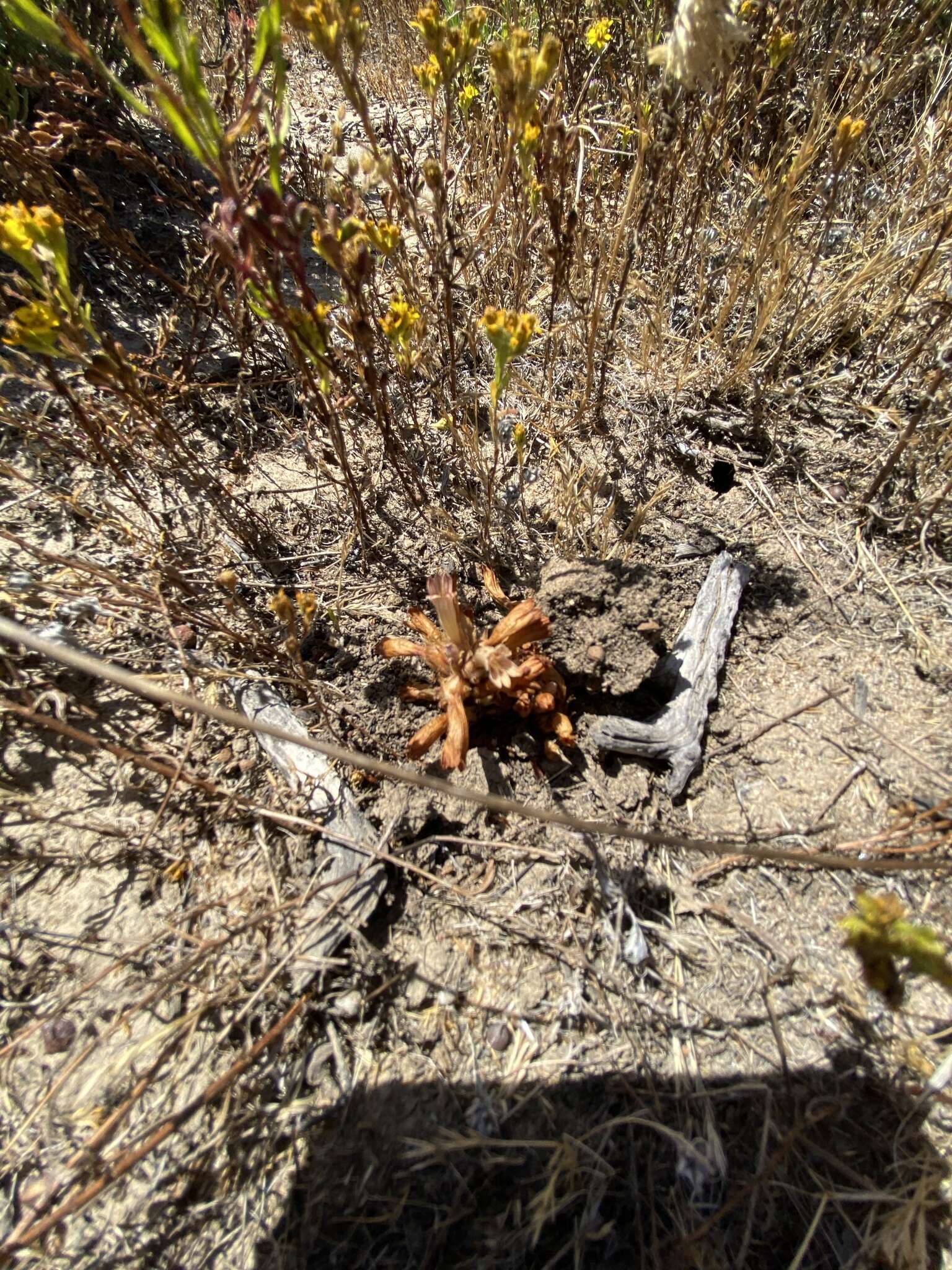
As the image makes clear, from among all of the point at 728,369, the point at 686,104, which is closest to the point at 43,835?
the point at 728,369

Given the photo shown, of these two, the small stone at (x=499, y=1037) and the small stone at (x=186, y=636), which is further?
the small stone at (x=186, y=636)

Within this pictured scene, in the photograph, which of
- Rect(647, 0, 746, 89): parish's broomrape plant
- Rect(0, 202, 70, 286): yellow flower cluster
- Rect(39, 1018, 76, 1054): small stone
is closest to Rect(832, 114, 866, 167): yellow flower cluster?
Rect(647, 0, 746, 89): parish's broomrape plant

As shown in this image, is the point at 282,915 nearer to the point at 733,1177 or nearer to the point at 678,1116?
the point at 678,1116

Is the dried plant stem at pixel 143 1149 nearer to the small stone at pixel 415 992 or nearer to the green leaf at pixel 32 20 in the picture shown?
the small stone at pixel 415 992

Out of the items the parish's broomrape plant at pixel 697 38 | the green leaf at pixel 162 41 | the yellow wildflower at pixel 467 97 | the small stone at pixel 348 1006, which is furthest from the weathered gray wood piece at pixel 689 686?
the yellow wildflower at pixel 467 97

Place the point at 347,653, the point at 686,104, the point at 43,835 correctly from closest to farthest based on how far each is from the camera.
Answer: the point at 43,835, the point at 347,653, the point at 686,104
